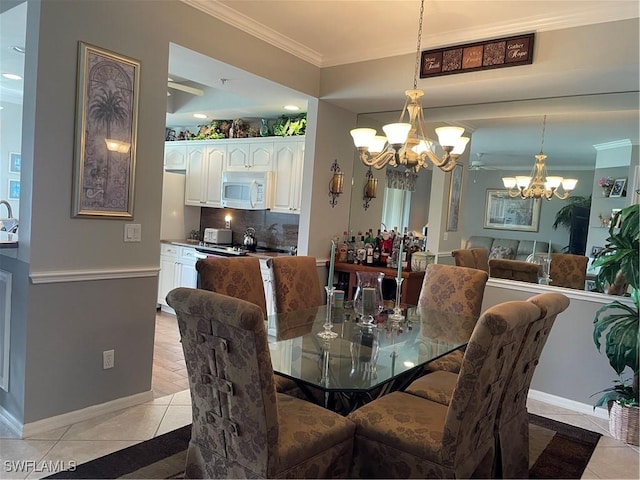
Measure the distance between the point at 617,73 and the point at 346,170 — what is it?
2364mm

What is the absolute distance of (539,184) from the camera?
3.61 metres

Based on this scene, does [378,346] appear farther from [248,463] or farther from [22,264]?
[22,264]

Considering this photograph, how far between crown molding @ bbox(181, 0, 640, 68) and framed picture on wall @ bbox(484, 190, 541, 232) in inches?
51.8

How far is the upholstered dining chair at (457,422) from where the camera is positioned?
63.1 inches

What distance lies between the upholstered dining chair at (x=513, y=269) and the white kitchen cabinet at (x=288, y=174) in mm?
2114

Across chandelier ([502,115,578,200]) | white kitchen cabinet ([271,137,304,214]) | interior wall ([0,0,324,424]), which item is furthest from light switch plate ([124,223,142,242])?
chandelier ([502,115,578,200])

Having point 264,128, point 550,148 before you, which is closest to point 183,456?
point 550,148

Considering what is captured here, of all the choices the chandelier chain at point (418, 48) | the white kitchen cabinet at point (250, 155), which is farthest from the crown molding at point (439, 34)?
the white kitchen cabinet at point (250, 155)

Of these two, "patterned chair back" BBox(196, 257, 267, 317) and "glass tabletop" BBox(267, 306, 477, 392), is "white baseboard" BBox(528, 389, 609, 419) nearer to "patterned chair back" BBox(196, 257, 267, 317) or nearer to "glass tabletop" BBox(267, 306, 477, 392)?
"glass tabletop" BBox(267, 306, 477, 392)

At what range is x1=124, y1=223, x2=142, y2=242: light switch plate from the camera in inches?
110

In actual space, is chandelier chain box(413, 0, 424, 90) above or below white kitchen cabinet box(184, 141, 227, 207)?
above

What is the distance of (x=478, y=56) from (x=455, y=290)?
1685 millimetres

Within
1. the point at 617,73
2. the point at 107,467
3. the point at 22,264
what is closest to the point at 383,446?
the point at 107,467

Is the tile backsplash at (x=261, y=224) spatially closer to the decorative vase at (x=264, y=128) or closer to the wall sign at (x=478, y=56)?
the decorative vase at (x=264, y=128)
